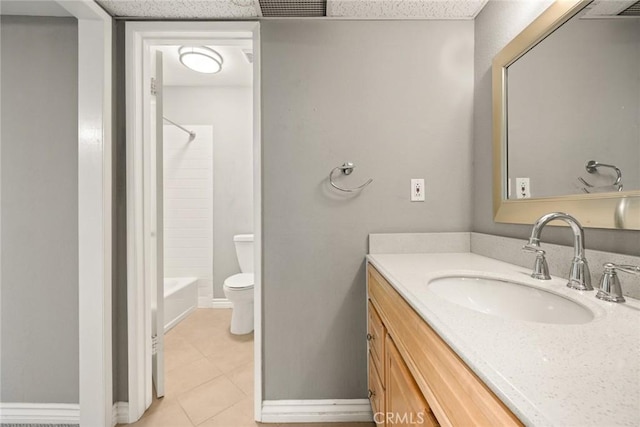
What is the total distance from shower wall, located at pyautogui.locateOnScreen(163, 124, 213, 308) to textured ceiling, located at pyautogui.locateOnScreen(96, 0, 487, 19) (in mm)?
1490

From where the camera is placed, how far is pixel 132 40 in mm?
1303

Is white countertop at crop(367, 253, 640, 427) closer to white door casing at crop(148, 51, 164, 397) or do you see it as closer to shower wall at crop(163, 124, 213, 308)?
white door casing at crop(148, 51, 164, 397)

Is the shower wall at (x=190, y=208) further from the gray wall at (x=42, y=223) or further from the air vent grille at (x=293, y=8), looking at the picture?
the air vent grille at (x=293, y=8)

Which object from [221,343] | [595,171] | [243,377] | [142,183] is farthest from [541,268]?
[221,343]

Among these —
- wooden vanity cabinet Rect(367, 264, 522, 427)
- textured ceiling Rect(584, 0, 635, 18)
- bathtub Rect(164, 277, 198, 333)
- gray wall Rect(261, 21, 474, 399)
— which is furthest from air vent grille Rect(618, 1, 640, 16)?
bathtub Rect(164, 277, 198, 333)

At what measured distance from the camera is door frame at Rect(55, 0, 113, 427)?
4.00 feet

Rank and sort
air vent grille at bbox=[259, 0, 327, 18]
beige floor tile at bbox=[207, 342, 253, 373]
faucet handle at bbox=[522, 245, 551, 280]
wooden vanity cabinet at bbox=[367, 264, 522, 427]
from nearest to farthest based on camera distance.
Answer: wooden vanity cabinet at bbox=[367, 264, 522, 427] → faucet handle at bbox=[522, 245, 551, 280] → air vent grille at bbox=[259, 0, 327, 18] → beige floor tile at bbox=[207, 342, 253, 373]

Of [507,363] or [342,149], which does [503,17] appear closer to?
[342,149]

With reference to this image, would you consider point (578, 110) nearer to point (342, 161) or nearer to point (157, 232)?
point (342, 161)

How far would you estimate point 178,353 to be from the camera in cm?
190

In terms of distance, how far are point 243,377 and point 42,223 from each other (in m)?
1.41

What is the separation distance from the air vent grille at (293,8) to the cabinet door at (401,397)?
4.89 feet

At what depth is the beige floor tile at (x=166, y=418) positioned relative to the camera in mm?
1274

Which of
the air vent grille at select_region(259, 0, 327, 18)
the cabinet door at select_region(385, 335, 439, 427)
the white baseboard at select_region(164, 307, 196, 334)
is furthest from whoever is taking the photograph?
the white baseboard at select_region(164, 307, 196, 334)
